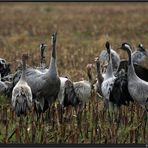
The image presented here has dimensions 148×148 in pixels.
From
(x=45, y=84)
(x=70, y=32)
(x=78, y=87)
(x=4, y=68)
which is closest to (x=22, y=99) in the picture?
(x=45, y=84)

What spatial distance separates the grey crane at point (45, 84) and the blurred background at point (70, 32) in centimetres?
307

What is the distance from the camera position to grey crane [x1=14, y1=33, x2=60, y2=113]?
8.88m

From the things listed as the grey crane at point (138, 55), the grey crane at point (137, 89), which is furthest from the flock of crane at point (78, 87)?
the grey crane at point (138, 55)

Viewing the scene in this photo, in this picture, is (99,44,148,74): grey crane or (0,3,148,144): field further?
(99,44,148,74): grey crane

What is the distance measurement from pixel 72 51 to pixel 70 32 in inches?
243

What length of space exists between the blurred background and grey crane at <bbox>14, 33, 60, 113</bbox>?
307 cm

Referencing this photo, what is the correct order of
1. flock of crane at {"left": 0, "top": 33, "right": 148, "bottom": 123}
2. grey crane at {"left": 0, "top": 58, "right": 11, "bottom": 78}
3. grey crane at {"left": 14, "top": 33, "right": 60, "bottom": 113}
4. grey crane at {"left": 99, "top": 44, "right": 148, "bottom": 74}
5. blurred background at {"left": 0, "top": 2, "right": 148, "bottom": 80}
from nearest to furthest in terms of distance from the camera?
flock of crane at {"left": 0, "top": 33, "right": 148, "bottom": 123}, grey crane at {"left": 14, "top": 33, "right": 60, "bottom": 113}, grey crane at {"left": 0, "top": 58, "right": 11, "bottom": 78}, grey crane at {"left": 99, "top": 44, "right": 148, "bottom": 74}, blurred background at {"left": 0, "top": 2, "right": 148, "bottom": 80}

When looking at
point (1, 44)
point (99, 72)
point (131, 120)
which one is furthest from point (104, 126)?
point (1, 44)

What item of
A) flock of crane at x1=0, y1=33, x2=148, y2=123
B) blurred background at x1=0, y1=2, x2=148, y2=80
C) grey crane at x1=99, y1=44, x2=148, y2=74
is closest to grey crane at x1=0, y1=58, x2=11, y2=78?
flock of crane at x1=0, y1=33, x2=148, y2=123

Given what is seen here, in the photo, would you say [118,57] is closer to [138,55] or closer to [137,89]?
[138,55]

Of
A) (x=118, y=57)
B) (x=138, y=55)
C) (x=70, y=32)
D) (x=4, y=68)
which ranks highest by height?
(x=70, y=32)

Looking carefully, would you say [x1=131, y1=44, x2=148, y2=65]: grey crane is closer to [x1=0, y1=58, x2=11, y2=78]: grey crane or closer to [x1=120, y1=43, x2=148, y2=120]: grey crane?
[x1=0, y1=58, x2=11, y2=78]: grey crane

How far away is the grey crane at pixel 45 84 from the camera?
8.88 metres

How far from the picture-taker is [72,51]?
56.9 ft
